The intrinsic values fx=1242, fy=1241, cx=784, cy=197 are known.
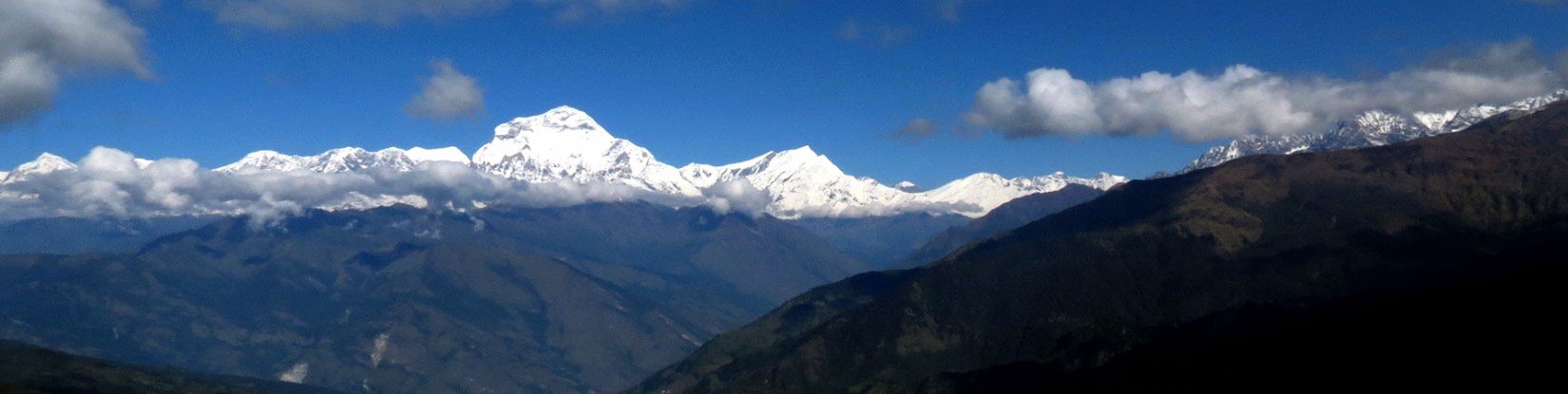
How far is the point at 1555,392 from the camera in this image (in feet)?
630

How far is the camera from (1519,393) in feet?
647

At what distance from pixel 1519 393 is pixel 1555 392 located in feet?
19.3
